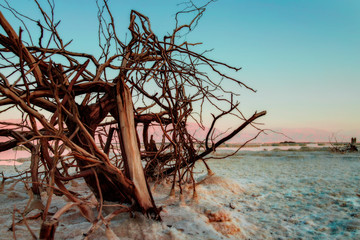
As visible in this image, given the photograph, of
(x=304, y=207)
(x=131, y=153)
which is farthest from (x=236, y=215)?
(x=131, y=153)

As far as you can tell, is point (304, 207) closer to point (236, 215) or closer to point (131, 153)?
point (236, 215)

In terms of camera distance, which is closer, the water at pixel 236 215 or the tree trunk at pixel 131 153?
the water at pixel 236 215

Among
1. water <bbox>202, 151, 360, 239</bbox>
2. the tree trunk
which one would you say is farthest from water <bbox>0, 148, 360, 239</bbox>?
the tree trunk

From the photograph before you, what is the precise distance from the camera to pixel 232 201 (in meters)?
3.34

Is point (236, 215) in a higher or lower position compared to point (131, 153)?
lower

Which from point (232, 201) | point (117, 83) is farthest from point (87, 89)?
point (232, 201)

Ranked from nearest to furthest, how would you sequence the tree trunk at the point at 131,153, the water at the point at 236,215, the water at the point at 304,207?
the water at the point at 236,215 < the tree trunk at the point at 131,153 < the water at the point at 304,207

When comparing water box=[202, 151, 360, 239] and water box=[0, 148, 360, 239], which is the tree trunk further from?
water box=[202, 151, 360, 239]

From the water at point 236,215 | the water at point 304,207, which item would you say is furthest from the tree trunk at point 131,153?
the water at point 304,207

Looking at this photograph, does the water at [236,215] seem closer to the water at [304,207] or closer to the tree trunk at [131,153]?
the water at [304,207]

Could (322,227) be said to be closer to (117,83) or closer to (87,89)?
(117,83)

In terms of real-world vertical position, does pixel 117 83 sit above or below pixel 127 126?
above

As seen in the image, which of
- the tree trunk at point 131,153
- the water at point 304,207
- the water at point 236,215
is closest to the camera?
the water at point 236,215

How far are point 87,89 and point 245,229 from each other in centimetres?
201
